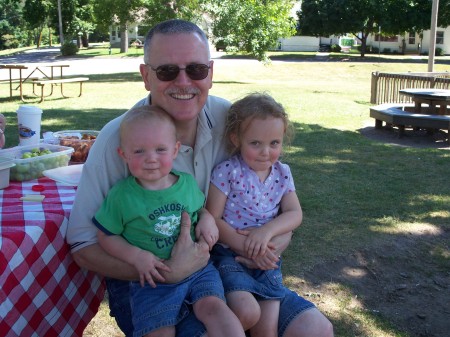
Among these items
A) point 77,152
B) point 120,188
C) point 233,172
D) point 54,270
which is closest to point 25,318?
point 54,270

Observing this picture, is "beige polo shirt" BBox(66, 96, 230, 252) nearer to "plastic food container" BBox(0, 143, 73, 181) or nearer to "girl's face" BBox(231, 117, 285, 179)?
"girl's face" BBox(231, 117, 285, 179)

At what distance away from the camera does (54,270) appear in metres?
2.10

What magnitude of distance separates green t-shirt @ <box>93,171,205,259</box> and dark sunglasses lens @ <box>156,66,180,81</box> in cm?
43

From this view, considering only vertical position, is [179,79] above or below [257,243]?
above

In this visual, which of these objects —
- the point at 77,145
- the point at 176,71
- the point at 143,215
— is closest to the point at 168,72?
the point at 176,71

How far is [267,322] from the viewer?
7.04 feet

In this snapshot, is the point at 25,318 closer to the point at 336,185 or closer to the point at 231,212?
the point at 231,212

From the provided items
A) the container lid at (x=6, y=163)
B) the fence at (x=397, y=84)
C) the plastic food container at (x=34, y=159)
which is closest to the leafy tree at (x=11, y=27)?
the fence at (x=397, y=84)

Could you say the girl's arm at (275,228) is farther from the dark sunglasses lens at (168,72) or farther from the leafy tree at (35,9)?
the leafy tree at (35,9)

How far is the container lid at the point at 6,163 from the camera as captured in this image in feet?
7.92

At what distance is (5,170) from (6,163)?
37 millimetres

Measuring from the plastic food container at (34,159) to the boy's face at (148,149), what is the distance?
832 mm

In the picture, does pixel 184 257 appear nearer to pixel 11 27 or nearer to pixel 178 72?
pixel 178 72

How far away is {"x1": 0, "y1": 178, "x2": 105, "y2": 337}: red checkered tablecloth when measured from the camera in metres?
1.88
